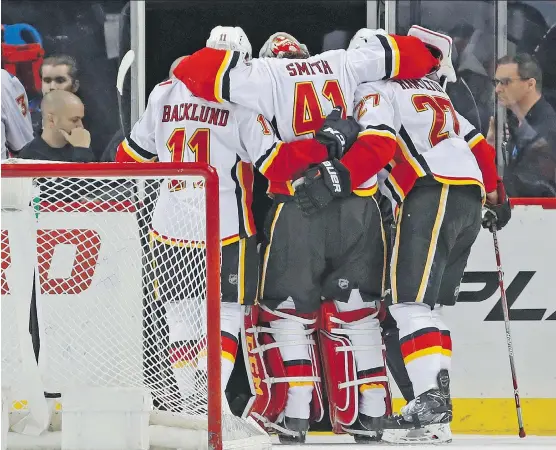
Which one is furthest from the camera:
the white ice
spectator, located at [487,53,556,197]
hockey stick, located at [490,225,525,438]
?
spectator, located at [487,53,556,197]

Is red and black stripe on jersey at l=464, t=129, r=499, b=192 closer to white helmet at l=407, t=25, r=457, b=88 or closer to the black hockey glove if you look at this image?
white helmet at l=407, t=25, r=457, b=88

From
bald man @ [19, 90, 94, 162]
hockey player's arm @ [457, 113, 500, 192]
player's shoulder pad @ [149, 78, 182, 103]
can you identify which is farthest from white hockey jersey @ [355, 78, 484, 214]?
bald man @ [19, 90, 94, 162]

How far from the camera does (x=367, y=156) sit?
3781 mm

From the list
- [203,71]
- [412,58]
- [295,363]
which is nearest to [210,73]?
[203,71]

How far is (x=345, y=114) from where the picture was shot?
155 inches

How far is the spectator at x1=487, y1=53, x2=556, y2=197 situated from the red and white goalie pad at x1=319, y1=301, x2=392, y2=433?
4.24ft

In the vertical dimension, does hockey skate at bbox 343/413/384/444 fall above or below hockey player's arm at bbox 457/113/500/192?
below

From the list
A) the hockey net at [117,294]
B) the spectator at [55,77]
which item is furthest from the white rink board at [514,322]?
the spectator at [55,77]

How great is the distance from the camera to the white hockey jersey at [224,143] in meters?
3.82

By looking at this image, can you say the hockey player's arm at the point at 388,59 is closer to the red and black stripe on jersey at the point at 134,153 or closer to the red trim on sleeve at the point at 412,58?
the red trim on sleeve at the point at 412,58

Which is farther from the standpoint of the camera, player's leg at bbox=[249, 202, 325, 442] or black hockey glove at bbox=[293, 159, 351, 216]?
player's leg at bbox=[249, 202, 325, 442]

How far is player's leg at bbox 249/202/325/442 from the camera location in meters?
3.91

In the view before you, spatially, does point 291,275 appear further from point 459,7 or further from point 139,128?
point 459,7

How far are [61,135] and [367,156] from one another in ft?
→ 6.10
